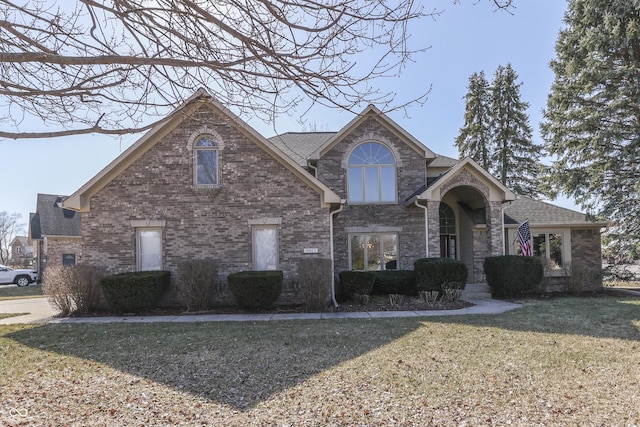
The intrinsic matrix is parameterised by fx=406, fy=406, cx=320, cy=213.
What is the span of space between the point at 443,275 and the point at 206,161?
834 centimetres

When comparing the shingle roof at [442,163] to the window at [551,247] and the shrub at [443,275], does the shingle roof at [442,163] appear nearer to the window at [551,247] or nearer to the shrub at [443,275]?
the window at [551,247]

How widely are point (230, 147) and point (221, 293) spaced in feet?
15.0

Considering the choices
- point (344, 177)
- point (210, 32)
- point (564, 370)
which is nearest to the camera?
point (210, 32)

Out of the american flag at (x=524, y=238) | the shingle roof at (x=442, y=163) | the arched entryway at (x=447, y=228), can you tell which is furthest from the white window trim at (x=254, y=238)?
the american flag at (x=524, y=238)

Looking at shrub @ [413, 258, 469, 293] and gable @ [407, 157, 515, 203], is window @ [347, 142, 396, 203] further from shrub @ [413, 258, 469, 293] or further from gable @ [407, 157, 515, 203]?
shrub @ [413, 258, 469, 293]

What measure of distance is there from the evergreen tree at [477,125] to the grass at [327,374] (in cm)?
2556

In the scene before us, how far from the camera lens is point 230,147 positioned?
1293cm

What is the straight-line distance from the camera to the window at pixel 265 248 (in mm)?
12751

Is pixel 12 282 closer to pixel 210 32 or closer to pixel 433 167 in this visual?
pixel 433 167

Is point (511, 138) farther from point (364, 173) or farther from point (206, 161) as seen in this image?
point (206, 161)

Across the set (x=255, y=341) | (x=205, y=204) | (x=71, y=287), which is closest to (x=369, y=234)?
(x=205, y=204)

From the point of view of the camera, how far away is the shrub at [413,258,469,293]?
41.8ft

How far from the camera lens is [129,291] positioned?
445 inches

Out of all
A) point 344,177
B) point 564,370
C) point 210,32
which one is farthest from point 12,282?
point 564,370
